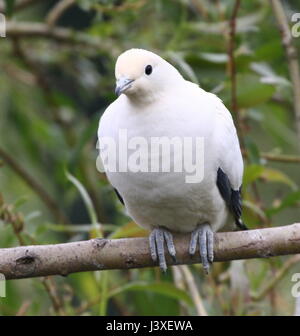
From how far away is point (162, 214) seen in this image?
308 cm

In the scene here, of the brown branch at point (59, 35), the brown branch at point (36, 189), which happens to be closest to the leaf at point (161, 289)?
the brown branch at point (36, 189)

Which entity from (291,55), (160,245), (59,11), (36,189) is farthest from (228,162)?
(59,11)

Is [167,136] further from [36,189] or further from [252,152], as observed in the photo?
[36,189]

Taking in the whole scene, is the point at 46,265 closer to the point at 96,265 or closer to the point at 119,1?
the point at 96,265

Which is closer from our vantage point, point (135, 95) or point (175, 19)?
point (135, 95)

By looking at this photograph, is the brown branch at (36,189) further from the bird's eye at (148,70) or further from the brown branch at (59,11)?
the bird's eye at (148,70)

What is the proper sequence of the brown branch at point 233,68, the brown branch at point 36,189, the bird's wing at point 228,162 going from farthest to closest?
the brown branch at point 36,189 → the brown branch at point 233,68 → the bird's wing at point 228,162

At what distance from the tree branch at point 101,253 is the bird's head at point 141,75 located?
521 millimetres

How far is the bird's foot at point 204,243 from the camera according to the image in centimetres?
297

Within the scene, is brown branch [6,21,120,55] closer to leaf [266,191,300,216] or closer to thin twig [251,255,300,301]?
leaf [266,191,300,216]

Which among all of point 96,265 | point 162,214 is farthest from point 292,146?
point 96,265

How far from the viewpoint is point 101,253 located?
109 inches

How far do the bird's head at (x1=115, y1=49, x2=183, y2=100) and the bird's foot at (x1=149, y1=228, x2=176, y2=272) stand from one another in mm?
502
